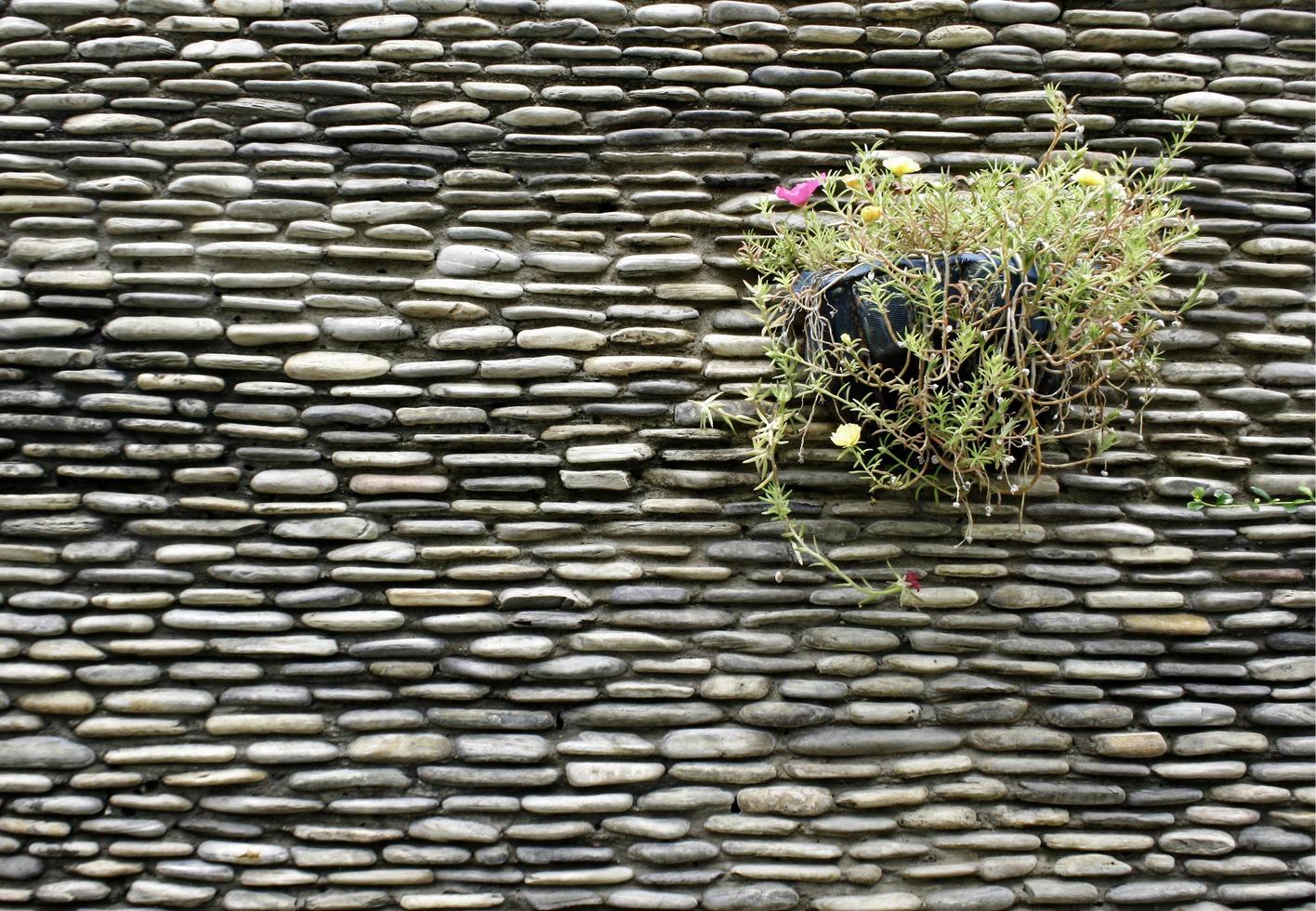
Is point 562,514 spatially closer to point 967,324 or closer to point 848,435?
point 848,435

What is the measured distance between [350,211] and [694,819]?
182cm

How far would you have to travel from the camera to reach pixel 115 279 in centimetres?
209

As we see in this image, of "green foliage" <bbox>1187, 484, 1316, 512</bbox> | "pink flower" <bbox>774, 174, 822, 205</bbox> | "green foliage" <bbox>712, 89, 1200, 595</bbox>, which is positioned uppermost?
"pink flower" <bbox>774, 174, 822, 205</bbox>

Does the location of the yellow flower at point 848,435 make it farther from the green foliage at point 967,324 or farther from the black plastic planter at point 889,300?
the black plastic planter at point 889,300

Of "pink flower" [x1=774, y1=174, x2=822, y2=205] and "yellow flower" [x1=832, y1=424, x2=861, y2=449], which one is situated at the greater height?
"pink flower" [x1=774, y1=174, x2=822, y2=205]

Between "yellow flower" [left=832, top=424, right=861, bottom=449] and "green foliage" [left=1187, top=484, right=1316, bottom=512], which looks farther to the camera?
"green foliage" [left=1187, top=484, right=1316, bottom=512]

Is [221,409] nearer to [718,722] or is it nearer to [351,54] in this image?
[351,54]

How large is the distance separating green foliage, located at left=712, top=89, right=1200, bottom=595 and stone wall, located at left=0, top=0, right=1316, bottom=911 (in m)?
0.16

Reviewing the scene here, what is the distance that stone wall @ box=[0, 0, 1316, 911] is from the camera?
200 centimetres

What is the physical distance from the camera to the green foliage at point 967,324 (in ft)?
5.81

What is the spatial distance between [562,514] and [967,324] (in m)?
1.08

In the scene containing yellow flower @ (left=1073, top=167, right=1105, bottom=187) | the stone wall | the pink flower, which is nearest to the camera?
yellow flower @ (left=1073, top=167, right=1105, bottom=187)

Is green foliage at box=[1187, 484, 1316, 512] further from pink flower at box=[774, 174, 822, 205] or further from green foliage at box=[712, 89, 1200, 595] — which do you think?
pink flower at box=[774, 174, 822, 205]

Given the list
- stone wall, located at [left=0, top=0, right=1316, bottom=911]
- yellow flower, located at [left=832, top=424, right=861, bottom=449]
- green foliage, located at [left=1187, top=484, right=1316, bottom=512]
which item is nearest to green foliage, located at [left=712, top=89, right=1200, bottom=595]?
yellow flower, located at [left=832, top=424, right=861, bottom=449]
